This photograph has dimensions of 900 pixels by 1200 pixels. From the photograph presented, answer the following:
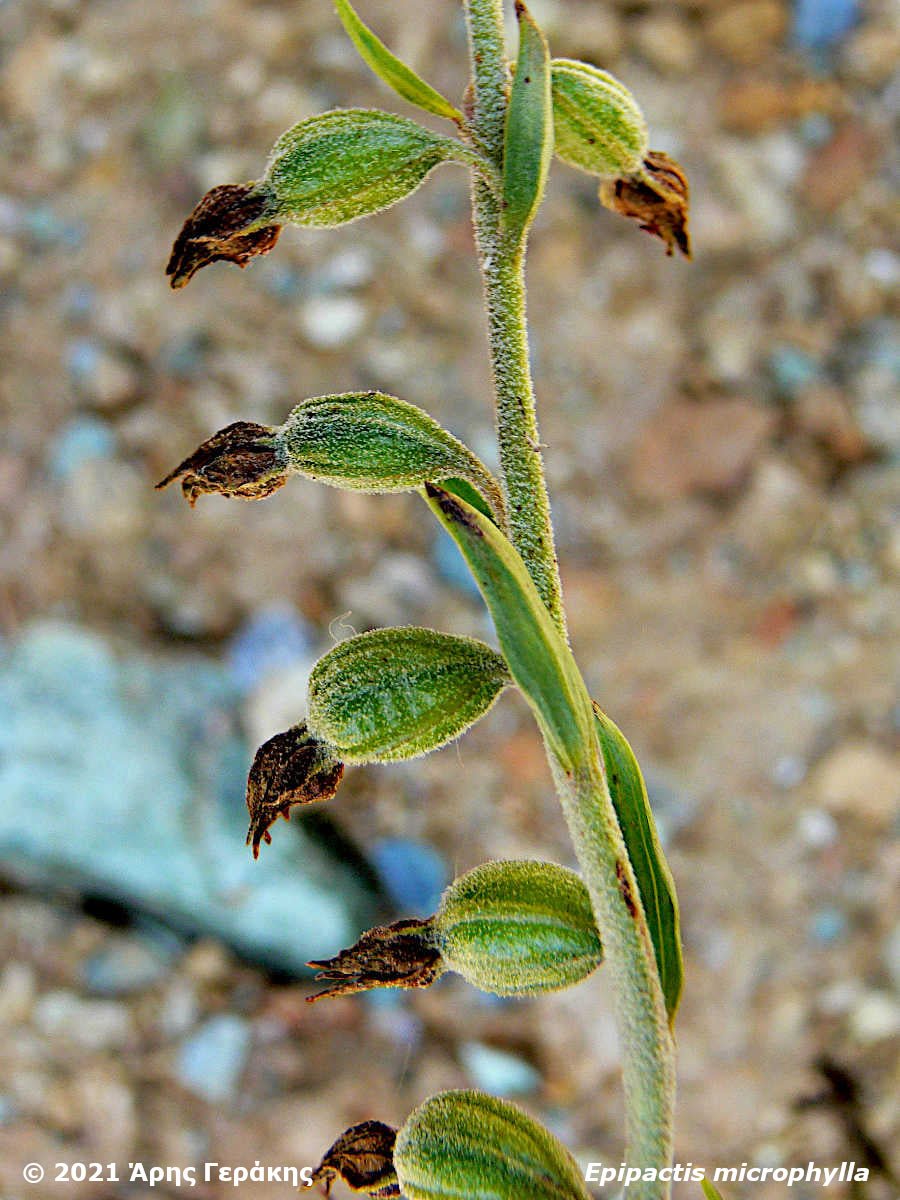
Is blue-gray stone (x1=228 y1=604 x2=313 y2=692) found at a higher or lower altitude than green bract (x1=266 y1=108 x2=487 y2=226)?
higher

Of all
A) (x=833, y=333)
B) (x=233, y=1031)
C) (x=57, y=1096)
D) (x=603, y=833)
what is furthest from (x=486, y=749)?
(x=603, y=833)

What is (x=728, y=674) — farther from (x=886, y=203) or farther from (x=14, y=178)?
(x=14, y=178)

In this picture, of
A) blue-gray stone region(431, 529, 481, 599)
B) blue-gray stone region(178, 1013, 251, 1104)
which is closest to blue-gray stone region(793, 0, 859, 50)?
blue-gray stone region(431, 529, 481, 599)

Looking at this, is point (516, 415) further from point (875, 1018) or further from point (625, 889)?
point (875, 1018)

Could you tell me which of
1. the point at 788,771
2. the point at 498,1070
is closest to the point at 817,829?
the point at 788,771

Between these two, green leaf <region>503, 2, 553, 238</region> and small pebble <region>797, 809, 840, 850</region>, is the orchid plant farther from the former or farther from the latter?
small pebble <region>797, 809, 840, 850</region>
